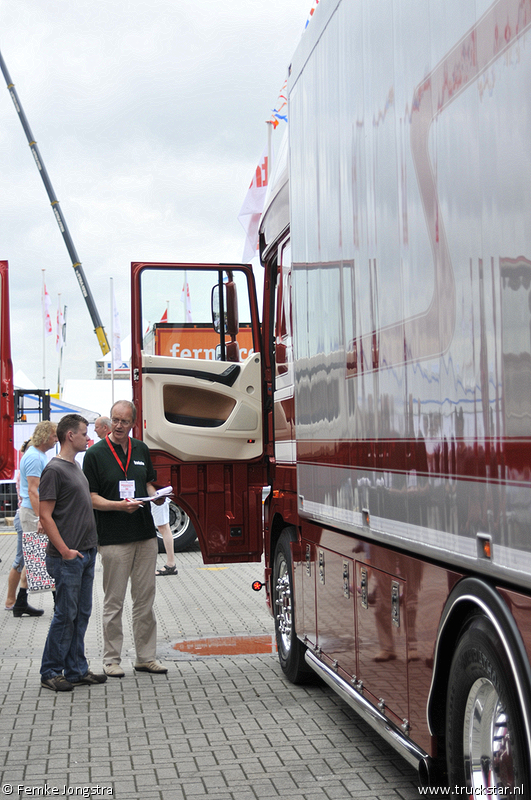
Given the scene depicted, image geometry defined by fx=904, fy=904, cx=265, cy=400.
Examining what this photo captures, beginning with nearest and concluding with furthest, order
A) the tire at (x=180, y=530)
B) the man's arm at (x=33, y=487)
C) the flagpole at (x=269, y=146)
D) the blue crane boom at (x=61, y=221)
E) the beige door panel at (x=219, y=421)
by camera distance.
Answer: the beige door panel at (x=219, y=421) < the man's arm at (x=33, y=487) < the flagpole at (x=269, y=146) < the tire at (x=180, y=530) < the blue crane boom at (x=61, y=221)

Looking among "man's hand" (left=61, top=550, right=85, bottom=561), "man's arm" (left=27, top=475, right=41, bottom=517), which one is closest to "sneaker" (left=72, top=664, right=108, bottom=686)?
"man's hand" (left=61, top=550, right=85, bottom=561)

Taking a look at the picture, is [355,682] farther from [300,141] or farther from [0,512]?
[0,512]

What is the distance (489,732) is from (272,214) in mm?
4665

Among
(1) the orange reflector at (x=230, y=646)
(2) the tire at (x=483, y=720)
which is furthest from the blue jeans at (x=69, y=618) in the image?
(2) the tire at (x=483, y=720)

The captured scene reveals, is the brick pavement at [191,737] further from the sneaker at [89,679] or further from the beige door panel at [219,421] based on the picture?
the beige door panel at [219,421]

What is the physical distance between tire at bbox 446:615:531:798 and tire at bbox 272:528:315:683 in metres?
2.95

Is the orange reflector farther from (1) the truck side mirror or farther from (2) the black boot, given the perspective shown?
(1) the truck side mirror

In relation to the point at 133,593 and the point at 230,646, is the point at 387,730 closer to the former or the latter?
the point at 133,593

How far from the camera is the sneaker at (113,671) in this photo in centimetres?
659

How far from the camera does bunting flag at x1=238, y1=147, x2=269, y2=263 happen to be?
13.9 metres

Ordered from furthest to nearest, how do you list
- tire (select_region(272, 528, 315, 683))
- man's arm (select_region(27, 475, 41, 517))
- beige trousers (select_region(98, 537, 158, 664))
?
man's arm (select_region(27, 475, 41, 517))
beige trousers (select_region(98, 537, 158, 664))
tire (select_region(272, 528, 315, 683))

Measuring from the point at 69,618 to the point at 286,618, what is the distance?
5.01 feet

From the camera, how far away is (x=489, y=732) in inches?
116

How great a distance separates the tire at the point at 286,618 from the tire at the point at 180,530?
6911mm
